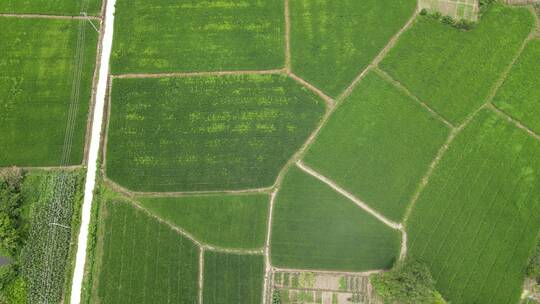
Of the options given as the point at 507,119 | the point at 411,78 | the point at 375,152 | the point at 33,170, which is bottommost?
the point at 33,170

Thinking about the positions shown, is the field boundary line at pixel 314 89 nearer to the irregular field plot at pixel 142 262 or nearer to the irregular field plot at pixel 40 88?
the irregular field plot at pixel 142 262

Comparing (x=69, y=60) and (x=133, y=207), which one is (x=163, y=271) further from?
(x=69, y=60)

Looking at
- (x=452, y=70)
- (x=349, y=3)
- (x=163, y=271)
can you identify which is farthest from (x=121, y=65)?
(x=452, y=70)

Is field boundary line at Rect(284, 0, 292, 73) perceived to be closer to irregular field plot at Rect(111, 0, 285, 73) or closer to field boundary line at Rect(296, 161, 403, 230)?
irregular field plot at Rect(111, 0, 285, 73)

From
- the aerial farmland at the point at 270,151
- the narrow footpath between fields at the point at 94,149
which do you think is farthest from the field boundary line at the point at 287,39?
the narrow footpath between fields at the point at 94,149

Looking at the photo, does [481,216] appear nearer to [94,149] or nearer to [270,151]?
[270,151]

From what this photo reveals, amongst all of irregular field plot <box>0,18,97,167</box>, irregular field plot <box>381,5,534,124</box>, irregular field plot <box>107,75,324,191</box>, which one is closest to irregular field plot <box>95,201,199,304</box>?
irregular field plot <box>107,75,324,191</box>

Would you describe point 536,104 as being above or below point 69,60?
below

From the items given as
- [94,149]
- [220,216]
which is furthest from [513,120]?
[94,149]
